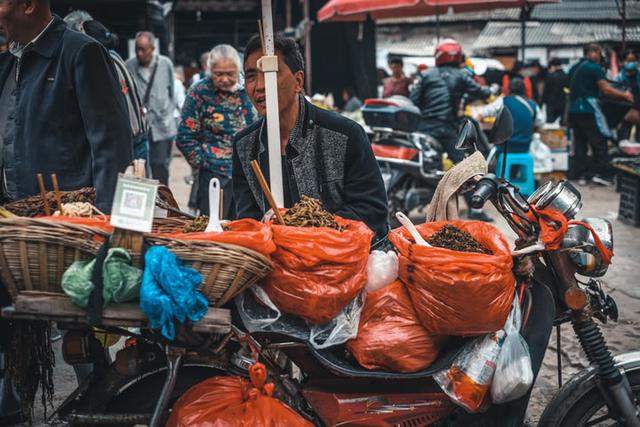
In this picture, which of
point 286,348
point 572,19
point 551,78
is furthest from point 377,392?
point 572,19

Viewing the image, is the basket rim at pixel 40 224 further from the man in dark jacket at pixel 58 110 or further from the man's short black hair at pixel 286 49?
the man's short black hair at pixel 286 49

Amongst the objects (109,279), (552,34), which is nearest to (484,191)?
(109,279)

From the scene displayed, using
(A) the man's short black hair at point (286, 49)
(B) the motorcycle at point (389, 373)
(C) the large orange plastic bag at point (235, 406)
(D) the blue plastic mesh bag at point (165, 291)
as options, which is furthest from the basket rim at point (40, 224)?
(A) the man's short black hair at point (286, 49)

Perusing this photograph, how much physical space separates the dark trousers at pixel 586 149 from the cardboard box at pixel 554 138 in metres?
0.56

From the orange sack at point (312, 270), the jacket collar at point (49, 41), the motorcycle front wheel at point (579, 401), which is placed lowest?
the motorcycle front wheel at point (579, 401)

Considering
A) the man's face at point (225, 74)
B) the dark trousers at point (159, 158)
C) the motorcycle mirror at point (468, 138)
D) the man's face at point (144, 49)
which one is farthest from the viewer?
the dark trousers at point (159, 158)

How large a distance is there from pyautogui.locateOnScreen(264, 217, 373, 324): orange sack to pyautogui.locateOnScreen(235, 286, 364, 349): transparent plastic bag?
47 millimetres

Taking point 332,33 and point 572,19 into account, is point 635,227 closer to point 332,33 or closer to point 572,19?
point 332,33

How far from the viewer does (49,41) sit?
3.34 meters

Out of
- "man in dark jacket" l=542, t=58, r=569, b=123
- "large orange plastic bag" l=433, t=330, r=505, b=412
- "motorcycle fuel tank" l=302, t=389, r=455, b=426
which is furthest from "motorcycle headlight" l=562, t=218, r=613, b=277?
"man in dark jacket" l=542, t=58, r=569, b=123

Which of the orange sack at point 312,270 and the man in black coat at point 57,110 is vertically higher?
the man in black coat at point 57,110

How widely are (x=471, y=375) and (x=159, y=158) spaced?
6.33 m

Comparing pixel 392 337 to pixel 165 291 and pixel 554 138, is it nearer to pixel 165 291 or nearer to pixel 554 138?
pixel 165 291

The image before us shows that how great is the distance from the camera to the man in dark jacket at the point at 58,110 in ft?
10.8
